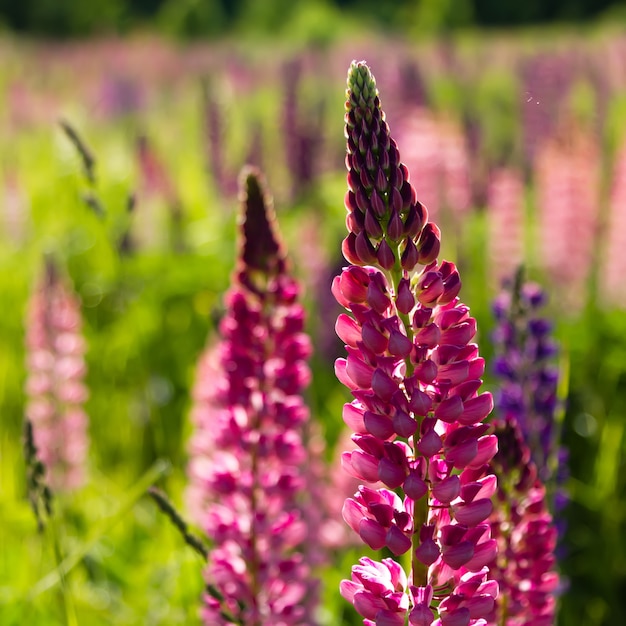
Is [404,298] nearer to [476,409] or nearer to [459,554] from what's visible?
[476,409]

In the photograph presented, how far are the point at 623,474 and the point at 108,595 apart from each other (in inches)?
87.5

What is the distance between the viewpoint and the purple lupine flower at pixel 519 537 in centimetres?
163

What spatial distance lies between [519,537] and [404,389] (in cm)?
53

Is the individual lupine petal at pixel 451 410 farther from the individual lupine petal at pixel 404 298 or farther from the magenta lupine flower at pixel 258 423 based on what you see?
the magenta lupine flower at pixel 258 423

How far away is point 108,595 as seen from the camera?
3.28 m

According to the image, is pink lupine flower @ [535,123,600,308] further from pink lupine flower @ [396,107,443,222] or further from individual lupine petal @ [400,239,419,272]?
individual lupine petal @ [400,239,419,272]

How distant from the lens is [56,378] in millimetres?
4000

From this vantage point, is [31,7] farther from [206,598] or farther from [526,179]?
[206,598]

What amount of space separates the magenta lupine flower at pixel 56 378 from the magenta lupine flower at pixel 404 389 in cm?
284

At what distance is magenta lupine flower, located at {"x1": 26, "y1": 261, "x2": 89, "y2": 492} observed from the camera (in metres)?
3.96

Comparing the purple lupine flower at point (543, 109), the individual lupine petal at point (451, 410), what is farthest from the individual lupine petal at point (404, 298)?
the purple lupine flower at point (543, 109)

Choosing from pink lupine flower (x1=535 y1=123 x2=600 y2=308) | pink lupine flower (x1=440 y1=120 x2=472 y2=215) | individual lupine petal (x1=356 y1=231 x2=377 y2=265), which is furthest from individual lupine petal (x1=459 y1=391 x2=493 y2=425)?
pink lupine flower (x1=535 y1=123 x2=600 y2=308)

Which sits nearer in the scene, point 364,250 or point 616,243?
point 364,250

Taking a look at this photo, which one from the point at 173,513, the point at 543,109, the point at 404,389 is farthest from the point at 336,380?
the point at 404,389
